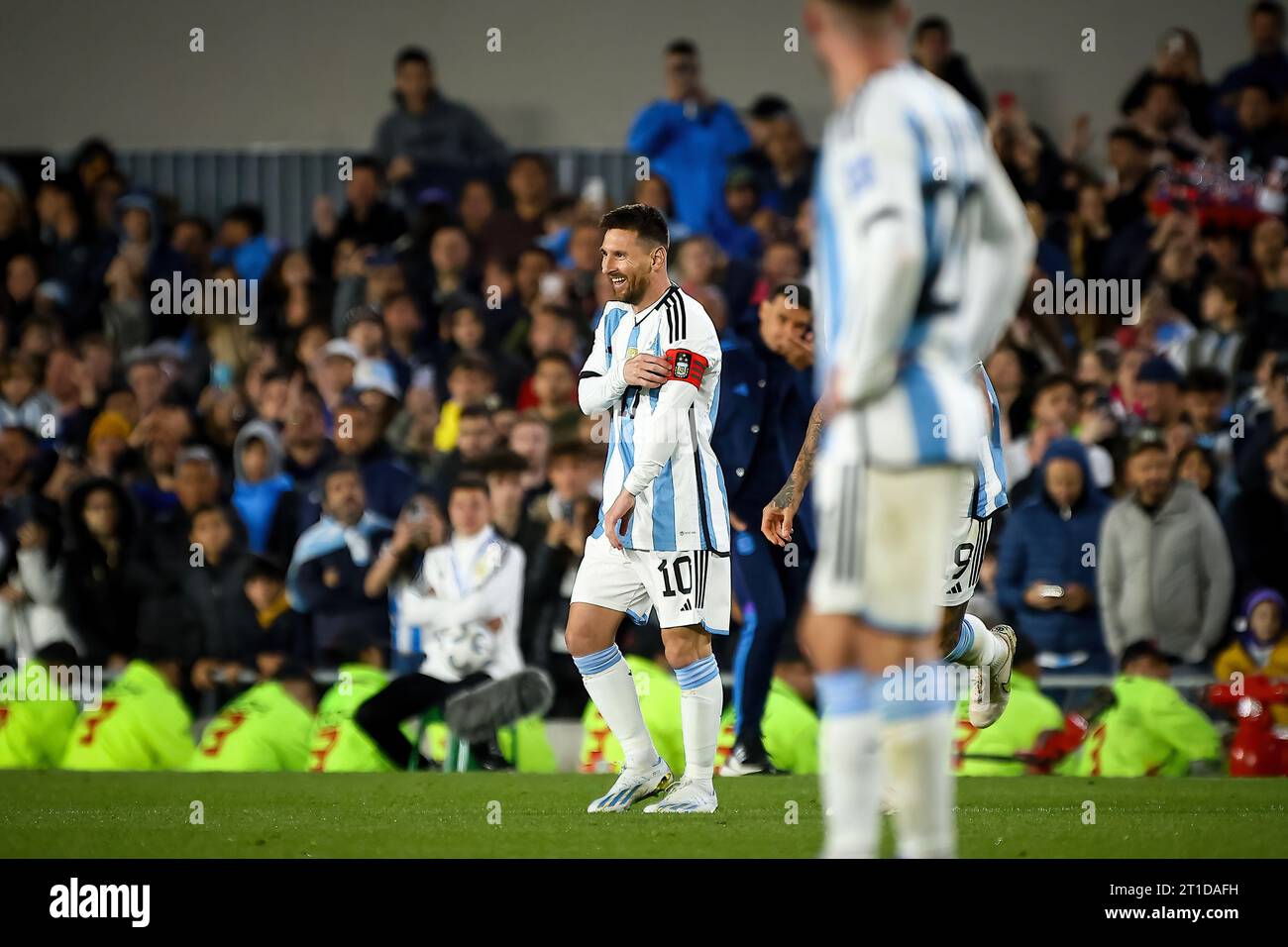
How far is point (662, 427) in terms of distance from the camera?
24.7 feet

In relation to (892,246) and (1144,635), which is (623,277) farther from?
(1144,635)

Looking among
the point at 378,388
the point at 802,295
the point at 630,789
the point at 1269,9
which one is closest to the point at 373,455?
the point at 378,388

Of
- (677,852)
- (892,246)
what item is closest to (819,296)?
(892,246)

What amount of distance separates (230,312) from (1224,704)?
24.4 feet

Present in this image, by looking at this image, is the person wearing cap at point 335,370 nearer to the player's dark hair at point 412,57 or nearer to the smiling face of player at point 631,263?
the player's dark hair at point 412,57

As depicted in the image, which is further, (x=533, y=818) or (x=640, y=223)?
(x=533, y=818)

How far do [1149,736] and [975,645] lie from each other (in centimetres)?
225

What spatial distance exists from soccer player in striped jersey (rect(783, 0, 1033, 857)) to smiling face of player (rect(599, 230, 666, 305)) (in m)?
2.80

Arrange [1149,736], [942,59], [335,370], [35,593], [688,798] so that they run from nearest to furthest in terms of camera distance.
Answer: [688,798] < [1149,736] < [35,593] < [335,370] < [942,59]

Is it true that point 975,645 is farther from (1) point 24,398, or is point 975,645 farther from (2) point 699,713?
(1) point 24,398

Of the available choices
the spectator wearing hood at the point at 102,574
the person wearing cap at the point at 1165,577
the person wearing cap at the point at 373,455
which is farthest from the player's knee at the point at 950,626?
the spectator wearing hood at the point at 102,574

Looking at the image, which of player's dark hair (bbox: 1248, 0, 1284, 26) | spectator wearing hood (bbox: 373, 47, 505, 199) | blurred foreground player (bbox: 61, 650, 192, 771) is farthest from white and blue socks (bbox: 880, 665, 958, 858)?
player's dark hair (bbox: 1248, 0, 1284, 26)

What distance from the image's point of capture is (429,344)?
13219 millimetres

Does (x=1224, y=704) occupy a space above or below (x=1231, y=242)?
below
